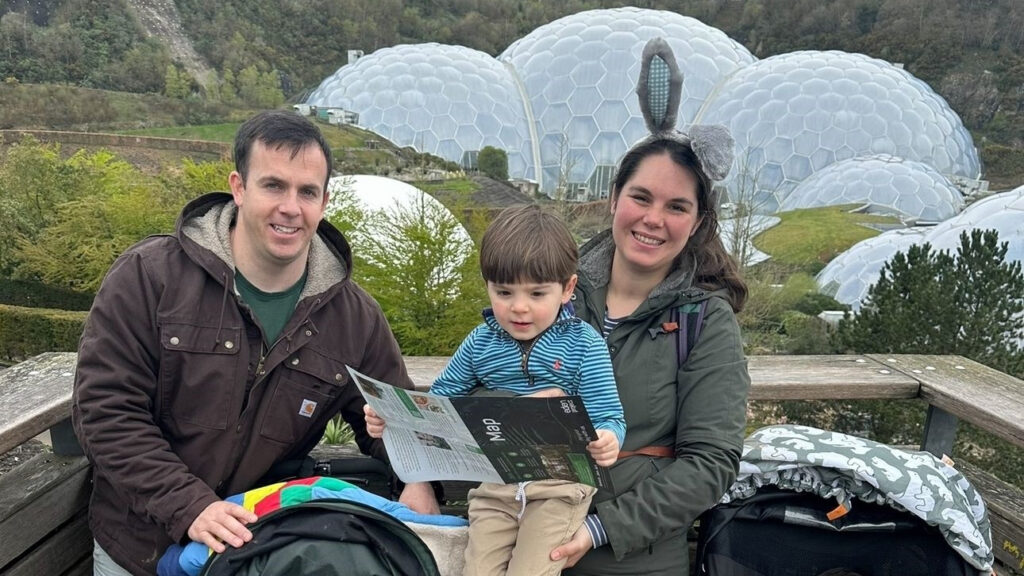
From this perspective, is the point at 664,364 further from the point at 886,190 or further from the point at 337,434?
the point at 886,190

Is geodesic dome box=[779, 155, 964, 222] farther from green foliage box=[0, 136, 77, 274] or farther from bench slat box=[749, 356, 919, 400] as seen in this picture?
bench slat box=[749, 356, 919, 400]

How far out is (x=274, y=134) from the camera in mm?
1898

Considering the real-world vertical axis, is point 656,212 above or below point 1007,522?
above

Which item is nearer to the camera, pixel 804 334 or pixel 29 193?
pixel 804 334

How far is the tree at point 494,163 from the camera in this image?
1107 inches

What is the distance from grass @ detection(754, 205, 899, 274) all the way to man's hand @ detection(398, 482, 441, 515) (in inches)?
745

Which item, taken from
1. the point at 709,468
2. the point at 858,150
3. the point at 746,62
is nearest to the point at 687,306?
the point at 709,468

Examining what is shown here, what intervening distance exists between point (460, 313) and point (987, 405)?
6727 mm

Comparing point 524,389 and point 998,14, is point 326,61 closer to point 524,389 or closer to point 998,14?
point 998,14

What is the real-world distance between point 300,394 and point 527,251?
32.1 inches

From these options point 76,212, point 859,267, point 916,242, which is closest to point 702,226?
point 76,212

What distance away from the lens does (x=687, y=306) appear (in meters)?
1.89

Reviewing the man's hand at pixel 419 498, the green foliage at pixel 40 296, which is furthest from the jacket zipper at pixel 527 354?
the green foliage at pixel 40 296

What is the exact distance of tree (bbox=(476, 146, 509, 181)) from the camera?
28.1m
